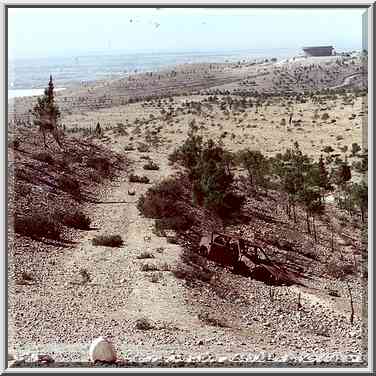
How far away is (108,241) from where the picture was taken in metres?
16.9

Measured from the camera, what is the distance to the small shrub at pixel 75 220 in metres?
18.3

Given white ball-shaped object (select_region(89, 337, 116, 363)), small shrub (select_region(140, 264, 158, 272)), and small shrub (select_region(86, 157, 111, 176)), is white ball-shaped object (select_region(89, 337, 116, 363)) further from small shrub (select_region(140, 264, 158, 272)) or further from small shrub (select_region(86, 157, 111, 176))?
small shrub (select_region(86, 157, 111, 176))

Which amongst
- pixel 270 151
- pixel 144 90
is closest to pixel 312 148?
pixel 270 151

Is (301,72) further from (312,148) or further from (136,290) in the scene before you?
(136,290)

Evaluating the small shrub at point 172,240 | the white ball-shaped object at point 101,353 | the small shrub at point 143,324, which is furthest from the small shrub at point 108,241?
the white ball-shaped object at point 101,353

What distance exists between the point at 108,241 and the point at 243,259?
12.2 ft

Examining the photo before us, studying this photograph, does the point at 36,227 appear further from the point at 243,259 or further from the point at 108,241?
the point at 243,259

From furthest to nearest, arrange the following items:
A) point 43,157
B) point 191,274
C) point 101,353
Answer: point 43,157, point 191,274, point 101,353

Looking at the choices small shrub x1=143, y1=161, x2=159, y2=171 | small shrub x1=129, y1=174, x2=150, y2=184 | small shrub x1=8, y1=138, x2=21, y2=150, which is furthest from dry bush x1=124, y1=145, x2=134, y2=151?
small shrub x1=8, y1=138, x2=21, y2=150

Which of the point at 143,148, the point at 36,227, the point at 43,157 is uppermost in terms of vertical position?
the point at 143,148

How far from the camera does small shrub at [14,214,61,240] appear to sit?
1632cm

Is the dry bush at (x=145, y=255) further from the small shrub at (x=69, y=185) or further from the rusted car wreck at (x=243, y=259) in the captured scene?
the small shrub at (x=69, y=185)

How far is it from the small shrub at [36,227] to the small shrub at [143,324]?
565 centimetres

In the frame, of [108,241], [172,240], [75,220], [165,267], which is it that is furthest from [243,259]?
[75,220]
